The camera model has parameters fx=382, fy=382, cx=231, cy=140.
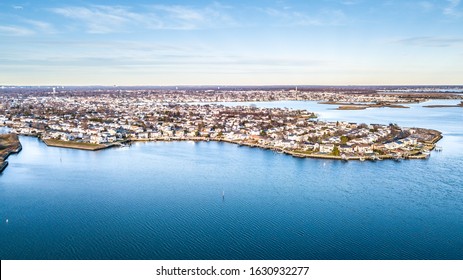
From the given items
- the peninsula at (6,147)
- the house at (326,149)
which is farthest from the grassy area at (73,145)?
the house at (326,149)

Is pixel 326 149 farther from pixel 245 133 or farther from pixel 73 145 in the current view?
pixel 73 145

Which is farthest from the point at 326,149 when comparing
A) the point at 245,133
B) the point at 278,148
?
the point at 245,133

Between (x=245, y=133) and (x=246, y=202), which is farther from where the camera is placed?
(x=245, y=133)

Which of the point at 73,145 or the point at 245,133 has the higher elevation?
the point at 245,133

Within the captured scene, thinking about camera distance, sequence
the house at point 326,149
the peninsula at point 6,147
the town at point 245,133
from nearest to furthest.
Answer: the peninsula at point 6,147, the house at point 326,149, the town at point 245,133

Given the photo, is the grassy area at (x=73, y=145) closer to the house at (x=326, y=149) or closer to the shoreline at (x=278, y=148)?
the shoreline at (x=278, y=148)

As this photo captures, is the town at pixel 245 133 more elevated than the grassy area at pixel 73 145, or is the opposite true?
the town at pixel 245 133

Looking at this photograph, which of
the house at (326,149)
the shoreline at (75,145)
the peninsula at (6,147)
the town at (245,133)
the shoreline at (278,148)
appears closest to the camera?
the peninsula at (6,147)

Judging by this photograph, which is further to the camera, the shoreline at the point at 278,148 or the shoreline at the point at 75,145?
the shoreline at the point at 75,145
